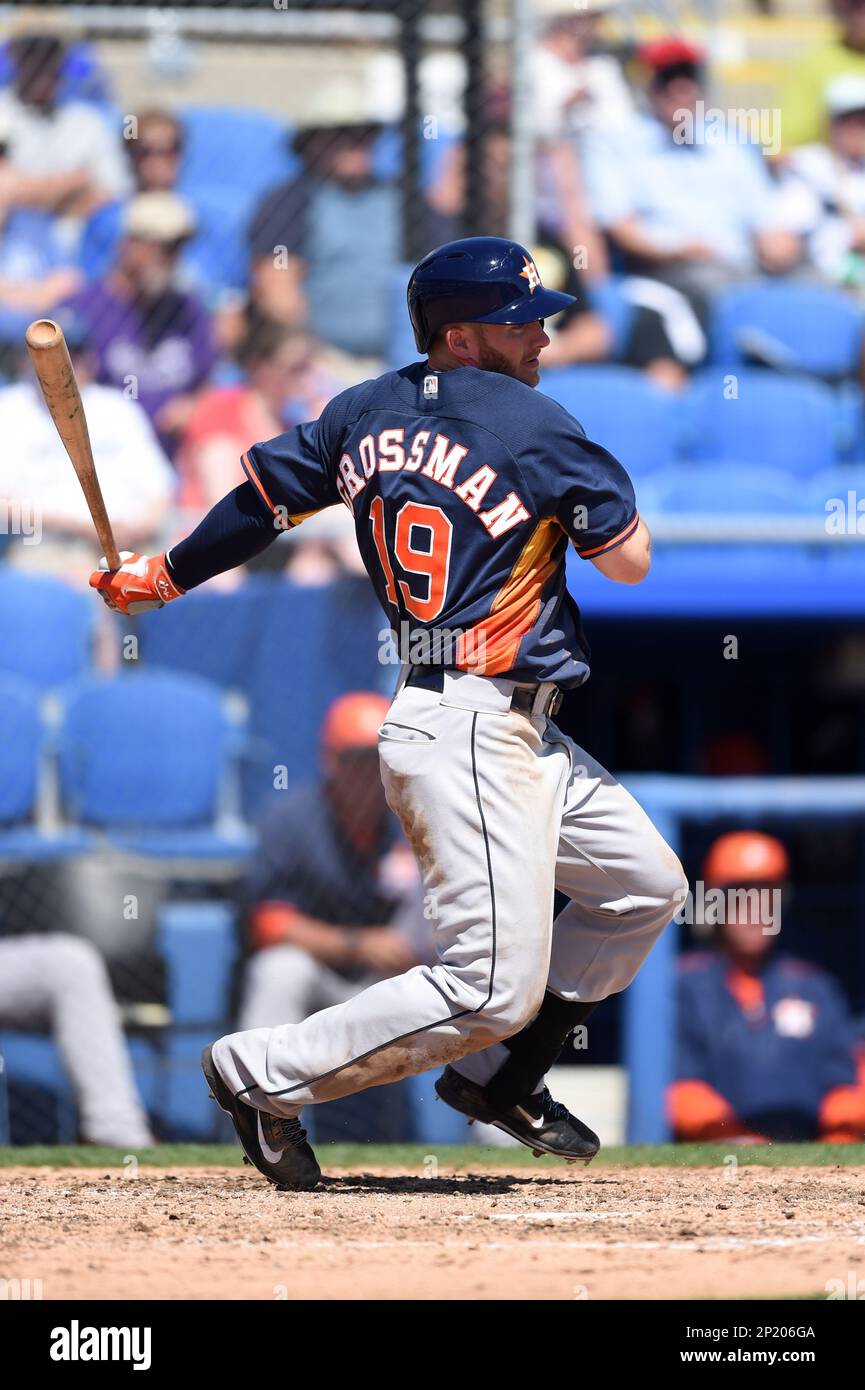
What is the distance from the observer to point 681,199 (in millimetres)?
8133

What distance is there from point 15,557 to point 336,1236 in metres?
4.38

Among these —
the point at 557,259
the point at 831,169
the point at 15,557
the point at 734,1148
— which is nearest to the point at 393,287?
the point at 557,259

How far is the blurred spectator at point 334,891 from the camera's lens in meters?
6.06

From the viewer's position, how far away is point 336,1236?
127 inches

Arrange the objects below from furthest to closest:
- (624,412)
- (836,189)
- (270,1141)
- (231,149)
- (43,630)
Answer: (231,149), (836,189), (624,412), (43,630), (270,1141)

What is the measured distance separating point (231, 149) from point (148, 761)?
3.46 metres

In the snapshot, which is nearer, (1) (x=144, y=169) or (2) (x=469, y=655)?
(2) (x=469, y=655)

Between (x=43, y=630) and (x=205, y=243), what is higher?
(x=205, y=243)

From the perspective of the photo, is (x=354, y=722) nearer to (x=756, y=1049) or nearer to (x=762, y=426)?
(x=756, y=1049)

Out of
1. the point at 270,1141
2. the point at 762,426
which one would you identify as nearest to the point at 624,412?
the point at 762,426

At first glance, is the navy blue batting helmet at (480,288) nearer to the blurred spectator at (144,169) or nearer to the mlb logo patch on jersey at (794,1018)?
the mlb logo patch on jersey at (794,1018)

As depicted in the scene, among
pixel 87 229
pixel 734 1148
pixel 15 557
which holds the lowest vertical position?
pixel 734 1148
